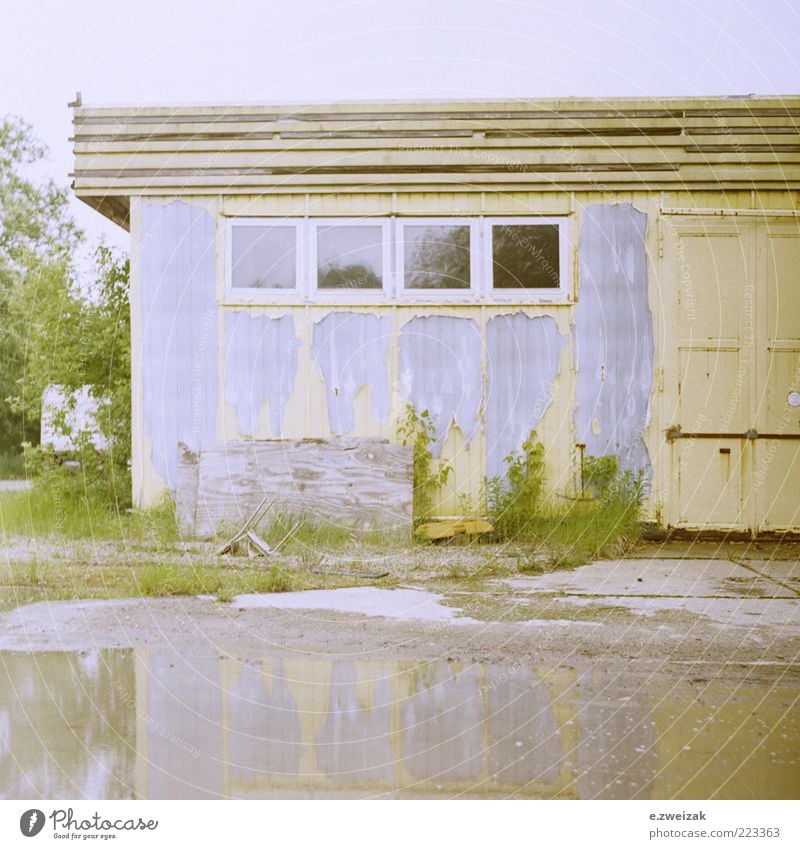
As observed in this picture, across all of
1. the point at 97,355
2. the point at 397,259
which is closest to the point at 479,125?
the point at 397,259

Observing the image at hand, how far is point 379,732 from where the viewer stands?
266 cm

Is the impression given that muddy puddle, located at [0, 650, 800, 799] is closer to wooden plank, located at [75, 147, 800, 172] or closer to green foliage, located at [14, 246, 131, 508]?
green foliage, located at [14, 246, 131, 508]

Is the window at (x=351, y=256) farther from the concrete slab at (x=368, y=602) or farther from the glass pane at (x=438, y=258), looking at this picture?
the concrete slab at (x=368, y=602)

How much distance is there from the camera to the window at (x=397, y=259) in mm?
5703

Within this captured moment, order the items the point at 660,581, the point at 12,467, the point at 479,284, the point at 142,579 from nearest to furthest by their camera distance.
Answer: the point at 142,579 < the point at 660,581 < the point at 12,467 < the point at 479,284

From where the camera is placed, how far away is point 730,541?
18.3 feet

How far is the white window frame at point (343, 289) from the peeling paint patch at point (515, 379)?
0.75 m

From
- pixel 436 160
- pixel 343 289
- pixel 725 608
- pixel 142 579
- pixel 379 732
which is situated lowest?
pixel 379 732

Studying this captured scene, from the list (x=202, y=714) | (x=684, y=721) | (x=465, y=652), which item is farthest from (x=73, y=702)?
(x=684, y=721)

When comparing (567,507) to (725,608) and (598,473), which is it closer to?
(598,473)

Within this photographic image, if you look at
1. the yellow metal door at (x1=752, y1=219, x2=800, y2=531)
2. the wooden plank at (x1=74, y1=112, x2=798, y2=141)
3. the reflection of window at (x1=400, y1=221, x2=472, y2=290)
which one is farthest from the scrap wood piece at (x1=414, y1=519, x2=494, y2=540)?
the wooden plank at (x1=74, y1=112, x2=798, y2=141)

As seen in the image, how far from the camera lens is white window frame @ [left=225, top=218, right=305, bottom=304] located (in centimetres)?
568

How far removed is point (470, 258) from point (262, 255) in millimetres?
1349
